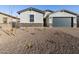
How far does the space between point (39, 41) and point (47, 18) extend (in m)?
0.45

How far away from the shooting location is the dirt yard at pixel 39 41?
10.1 feet

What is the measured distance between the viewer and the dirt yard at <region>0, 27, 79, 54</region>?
3.08 metres

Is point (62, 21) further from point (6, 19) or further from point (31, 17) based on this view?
point (6, 19)

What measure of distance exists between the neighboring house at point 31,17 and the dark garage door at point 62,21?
26cm

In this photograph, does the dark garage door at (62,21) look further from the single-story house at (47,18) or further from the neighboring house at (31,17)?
the neighboring house at (31,17)

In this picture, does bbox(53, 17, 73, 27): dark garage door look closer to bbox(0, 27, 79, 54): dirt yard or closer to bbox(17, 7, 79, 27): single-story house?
bbox(17, 7, 79, 27): single-story house

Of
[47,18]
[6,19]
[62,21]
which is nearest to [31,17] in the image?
[47,18]

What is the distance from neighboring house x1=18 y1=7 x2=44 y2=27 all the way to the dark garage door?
10.1 inches

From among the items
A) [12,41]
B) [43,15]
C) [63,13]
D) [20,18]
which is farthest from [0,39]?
[63,13]

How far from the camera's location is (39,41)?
3.12m
